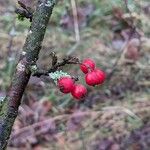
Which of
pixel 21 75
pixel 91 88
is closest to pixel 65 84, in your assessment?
pixel 21 75

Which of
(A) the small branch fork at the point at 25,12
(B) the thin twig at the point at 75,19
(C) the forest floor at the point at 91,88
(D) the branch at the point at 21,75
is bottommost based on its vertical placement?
(D) the branch at the point at 21,75

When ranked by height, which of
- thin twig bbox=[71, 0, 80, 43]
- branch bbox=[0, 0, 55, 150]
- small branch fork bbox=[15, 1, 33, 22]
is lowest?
branch bbox=[0, 0, 55, 150]

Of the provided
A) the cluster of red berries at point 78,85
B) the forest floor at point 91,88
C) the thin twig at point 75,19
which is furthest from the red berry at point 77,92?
the thin twig at point 75,19

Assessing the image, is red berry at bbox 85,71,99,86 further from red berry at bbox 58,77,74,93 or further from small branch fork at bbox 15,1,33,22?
small branch fork at bbox 15,1,33,22

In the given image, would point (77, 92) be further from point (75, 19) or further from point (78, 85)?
point (75, 19)

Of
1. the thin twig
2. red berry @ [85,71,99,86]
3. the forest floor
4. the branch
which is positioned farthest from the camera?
the thin twig

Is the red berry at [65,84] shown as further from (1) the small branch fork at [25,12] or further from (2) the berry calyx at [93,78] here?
(1) the small branch fork at [25,12]

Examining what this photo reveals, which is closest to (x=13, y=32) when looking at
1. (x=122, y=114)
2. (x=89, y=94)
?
(x=89, y=94)

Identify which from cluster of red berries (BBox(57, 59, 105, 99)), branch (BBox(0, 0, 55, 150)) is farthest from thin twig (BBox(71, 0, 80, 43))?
branch (BBox(0, 0, 55, 150))
